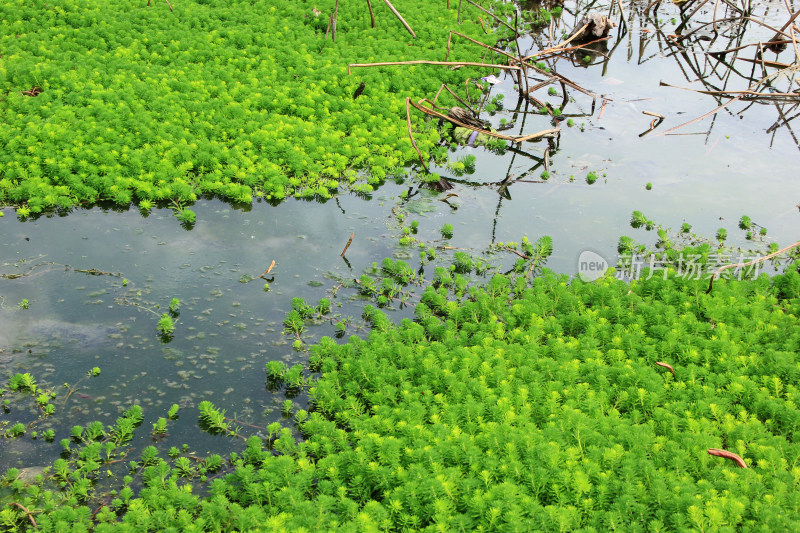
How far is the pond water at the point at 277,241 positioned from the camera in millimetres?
6543

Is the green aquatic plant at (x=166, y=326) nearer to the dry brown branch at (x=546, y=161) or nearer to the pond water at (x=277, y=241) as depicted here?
the pond water at (x=277, y=241)

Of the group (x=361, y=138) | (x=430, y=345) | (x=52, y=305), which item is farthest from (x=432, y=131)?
(x=52, y=305)

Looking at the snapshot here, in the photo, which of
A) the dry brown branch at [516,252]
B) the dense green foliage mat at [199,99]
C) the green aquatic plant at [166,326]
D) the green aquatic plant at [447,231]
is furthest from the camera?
the dense green foliage mat at [199,99]

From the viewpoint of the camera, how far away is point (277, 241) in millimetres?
8648

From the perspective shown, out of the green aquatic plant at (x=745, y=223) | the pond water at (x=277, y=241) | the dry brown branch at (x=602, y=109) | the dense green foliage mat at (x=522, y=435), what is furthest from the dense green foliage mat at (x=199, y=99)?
the green aquatic plant at (x=745, y=223)

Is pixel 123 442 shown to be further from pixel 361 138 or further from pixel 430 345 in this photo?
pixel 361 138

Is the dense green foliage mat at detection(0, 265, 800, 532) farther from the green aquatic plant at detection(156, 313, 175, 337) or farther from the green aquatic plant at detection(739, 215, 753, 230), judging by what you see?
the green aquatic plant at detection(739, 215, 753, 230)

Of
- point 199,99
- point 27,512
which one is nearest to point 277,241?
point 199,99

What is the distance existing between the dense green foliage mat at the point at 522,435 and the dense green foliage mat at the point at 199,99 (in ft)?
12.8

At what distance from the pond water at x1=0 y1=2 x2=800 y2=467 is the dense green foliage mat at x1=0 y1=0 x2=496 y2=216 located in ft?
1.81

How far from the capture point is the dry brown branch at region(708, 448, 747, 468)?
16.6 ft

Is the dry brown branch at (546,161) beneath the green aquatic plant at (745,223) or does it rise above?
above

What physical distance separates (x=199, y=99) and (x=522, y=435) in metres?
8.27

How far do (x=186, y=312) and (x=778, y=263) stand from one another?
763cm
